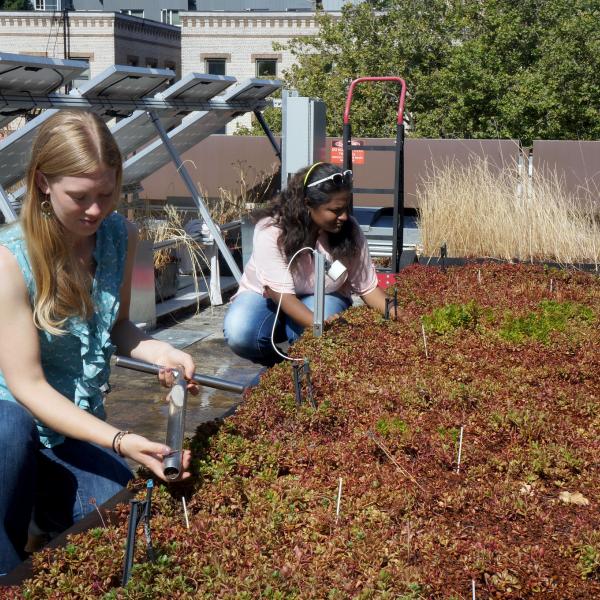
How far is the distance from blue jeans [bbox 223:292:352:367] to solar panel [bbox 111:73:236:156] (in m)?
3.18

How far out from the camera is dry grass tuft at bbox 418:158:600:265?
744 cm

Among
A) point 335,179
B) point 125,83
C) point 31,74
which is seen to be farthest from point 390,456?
point 125,83

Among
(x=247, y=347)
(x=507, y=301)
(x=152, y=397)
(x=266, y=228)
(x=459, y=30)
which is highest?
(x=459, y=30)

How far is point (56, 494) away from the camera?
106 inches

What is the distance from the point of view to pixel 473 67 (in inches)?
734

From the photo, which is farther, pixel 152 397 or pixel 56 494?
pixel 152 397

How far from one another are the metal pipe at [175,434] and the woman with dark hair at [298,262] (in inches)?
81.3

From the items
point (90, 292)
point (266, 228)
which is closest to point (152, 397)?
point (266, 228)

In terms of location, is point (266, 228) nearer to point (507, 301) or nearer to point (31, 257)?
point (507, 301)

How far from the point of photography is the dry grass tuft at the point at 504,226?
7441mm

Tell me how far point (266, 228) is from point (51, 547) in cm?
280

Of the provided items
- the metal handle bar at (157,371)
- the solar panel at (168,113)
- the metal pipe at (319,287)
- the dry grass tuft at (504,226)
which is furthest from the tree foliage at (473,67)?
the metal handle bar at (157,371)

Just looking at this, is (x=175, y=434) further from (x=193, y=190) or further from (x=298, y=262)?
(x=193, y=190)

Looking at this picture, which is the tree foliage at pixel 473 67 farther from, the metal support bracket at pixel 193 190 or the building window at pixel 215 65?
the building window at pixel 215 65
